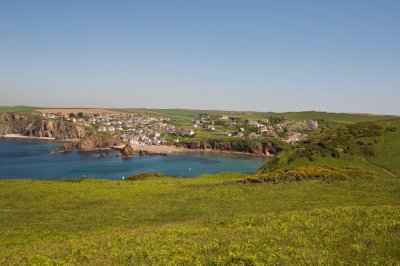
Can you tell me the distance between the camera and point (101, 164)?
140 metres

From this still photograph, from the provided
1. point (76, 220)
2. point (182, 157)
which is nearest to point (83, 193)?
point (76, 220)

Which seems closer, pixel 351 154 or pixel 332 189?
pixel 332 189

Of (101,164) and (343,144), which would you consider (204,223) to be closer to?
(343,144)

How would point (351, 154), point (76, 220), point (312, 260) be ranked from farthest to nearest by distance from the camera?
point (351, 154), point (76, 220), point (312, 260)

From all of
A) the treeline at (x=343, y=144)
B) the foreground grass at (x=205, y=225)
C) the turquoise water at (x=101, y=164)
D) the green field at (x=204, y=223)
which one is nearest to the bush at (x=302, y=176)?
the green field at (x=204, y=223)

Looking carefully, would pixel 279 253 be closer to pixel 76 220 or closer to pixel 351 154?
pixel 76 220

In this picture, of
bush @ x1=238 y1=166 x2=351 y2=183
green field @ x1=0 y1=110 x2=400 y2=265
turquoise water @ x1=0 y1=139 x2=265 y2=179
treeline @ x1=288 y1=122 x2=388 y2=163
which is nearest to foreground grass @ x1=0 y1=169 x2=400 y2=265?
green field @ x1=0 y1=110 x2=400 y2=265

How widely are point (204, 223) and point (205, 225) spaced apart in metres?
0.64

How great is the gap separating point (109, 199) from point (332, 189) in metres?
22.0

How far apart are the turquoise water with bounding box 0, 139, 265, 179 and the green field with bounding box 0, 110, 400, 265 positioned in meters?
77.2

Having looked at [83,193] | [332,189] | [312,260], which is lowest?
[83,193]

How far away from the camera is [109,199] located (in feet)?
116

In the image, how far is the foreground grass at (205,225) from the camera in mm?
13789

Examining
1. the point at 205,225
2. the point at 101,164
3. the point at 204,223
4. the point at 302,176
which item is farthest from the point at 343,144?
the point at 101,164
